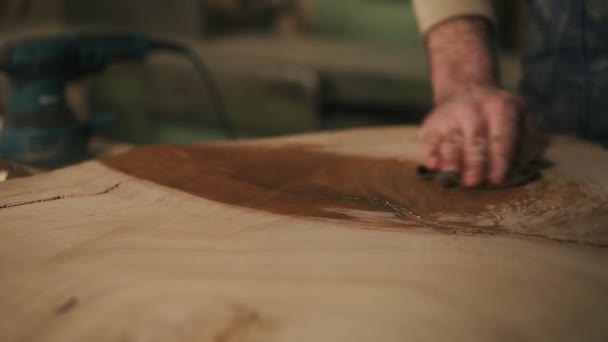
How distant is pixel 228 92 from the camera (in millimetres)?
2656

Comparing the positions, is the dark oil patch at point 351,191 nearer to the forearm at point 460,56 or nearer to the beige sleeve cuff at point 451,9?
the forearm at point 460,56

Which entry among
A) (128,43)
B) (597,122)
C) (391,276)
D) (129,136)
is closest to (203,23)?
(129,136)

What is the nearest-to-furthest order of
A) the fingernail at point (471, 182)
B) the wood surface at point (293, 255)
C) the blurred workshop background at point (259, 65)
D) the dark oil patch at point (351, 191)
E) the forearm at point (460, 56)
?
1. the wood surface at point (293, 255)
2. the dark oil patch at point (351, 191)
3. the fingernail at point (471, 182)
4. the forearm at point (460, 56)
5. the blurred workshop background at point (259, 65)

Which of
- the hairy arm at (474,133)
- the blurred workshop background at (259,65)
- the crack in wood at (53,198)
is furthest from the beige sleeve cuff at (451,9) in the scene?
the blurred workshop background at (259,65)

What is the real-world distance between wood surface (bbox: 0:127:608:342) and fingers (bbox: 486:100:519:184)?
0.04m

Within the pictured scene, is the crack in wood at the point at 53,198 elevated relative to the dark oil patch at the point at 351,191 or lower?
elevated

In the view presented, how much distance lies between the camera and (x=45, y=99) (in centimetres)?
141

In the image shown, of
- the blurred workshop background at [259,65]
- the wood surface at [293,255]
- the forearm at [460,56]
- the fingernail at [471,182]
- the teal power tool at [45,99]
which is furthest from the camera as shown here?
the blurred workshop background at [259,65]

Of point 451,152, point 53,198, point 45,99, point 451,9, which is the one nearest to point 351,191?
point 451,152

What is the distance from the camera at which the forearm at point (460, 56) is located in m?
1.03

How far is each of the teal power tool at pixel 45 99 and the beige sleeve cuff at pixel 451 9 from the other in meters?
0.71

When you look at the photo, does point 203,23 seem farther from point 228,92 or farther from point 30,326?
point 30,326

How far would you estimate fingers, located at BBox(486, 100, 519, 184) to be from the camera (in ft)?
2.66

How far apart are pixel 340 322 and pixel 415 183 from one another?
0.37 m
